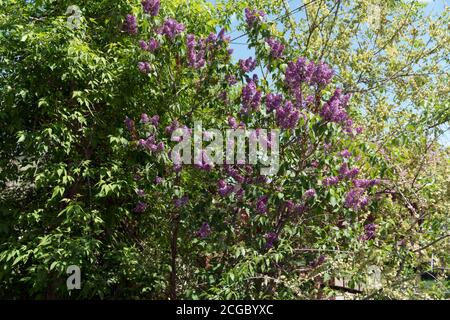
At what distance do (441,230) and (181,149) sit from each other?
1877mm

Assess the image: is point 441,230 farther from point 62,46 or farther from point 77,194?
point 62,46

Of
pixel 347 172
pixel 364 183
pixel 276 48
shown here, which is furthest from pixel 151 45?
pixel 364 183

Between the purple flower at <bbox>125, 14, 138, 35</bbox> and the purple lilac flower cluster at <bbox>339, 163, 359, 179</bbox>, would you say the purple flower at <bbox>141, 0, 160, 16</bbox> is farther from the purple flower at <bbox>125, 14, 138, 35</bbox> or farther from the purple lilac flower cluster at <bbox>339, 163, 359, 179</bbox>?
the purple lilac flower cluster at <bbox>339, 163, 359, 179</bbox>

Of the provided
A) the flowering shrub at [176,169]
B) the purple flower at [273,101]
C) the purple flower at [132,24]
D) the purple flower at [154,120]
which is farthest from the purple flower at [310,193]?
the purple flower at [132,24]

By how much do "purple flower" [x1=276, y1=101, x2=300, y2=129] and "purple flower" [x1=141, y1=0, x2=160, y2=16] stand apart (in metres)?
1.18

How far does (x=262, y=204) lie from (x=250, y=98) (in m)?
0.77

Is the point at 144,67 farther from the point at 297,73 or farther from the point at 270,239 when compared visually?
the point at 270,239

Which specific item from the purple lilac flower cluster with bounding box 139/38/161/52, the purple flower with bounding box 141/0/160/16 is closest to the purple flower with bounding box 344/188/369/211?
the purple lilac flower cluster with bounding box 139/38/161/52

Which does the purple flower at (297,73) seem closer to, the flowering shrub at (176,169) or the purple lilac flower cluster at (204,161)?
the flowering shrub at (176,169)

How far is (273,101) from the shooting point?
364 cm

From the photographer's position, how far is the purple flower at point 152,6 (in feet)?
12.3

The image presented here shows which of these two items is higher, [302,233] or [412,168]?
[412,168]

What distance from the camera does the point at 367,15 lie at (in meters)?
6.12

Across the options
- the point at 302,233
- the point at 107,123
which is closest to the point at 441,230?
the point at 302,233
